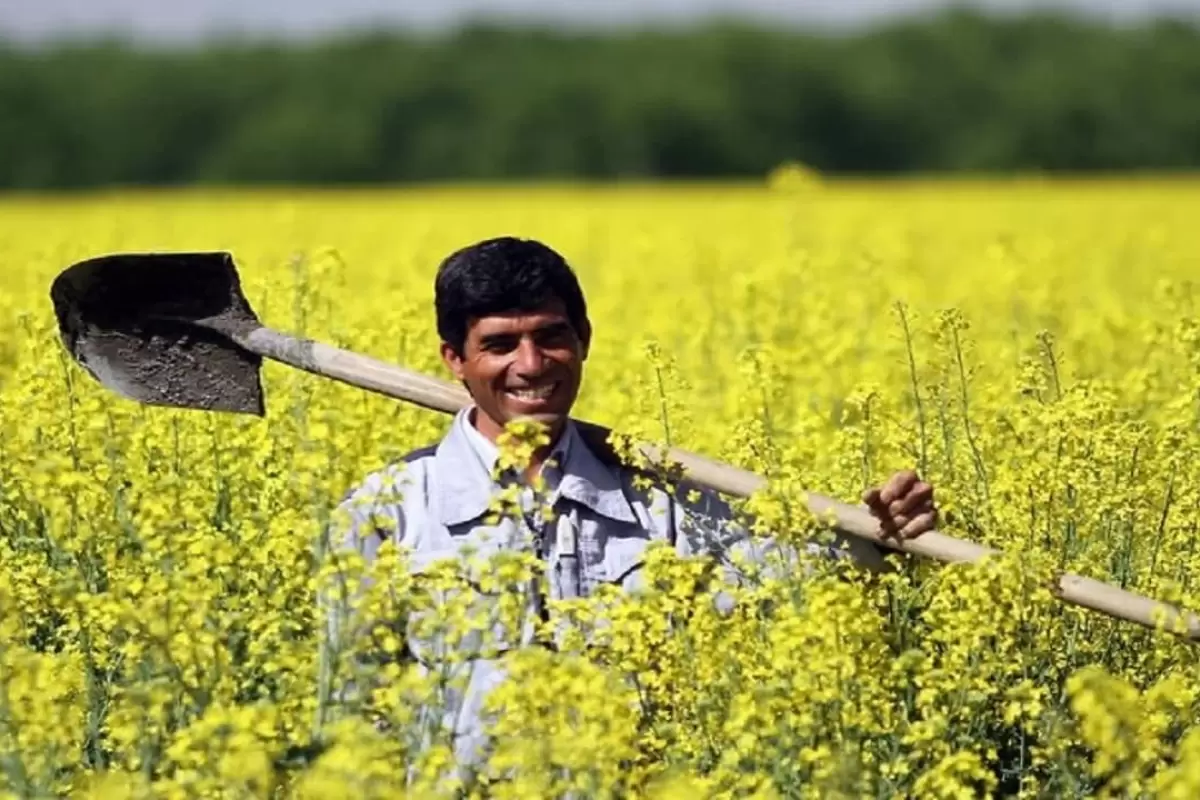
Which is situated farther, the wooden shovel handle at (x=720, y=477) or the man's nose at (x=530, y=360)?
the man's nose at (x=530, y=360)

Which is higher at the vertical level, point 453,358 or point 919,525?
point 453,358

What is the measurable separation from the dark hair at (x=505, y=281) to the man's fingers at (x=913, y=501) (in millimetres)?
714

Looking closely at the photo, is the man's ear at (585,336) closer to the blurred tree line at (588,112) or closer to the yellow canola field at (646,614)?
the yellow canola field at (646,614)

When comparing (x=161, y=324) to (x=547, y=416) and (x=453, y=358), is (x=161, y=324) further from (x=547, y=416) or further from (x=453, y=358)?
(x=547, y=416)

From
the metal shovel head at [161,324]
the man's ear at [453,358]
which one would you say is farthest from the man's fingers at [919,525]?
the metal shovel head at [161,324]

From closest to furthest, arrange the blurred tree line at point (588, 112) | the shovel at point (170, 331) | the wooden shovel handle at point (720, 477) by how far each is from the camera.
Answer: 1. the wooden shovel handle at point (720, 477)
2. the shovel at point (170, 331)
3. the blurred tree line at point (588, 112)

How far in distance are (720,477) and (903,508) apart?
1.19ft

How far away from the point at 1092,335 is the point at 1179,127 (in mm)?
38881

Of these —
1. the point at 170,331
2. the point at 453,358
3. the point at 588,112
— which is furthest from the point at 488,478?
the point at 588,112

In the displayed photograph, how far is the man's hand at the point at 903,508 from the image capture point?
486cm

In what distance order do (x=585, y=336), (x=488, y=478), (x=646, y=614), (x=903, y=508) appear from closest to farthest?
(x=646, y=614) < (x=903, y=508) < (x=488, y=478) < (x=585, y=336)

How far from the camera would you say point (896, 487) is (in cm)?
488

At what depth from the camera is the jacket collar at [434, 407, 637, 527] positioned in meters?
4.96

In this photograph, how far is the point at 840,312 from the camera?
427 inches
